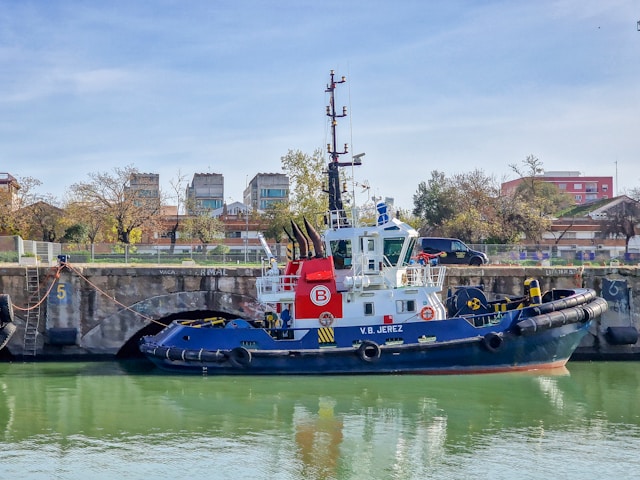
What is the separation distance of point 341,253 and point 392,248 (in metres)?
1.49

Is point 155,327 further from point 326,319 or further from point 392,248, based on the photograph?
point 392,248

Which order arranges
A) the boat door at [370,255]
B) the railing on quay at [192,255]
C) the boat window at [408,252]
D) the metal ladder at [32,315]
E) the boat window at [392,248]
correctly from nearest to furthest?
the boat door at [370,255] → the boat window at [392,248] → the boat window at [408,252] → the metal ladder at [32,315] → the railing on quay at [192,255]

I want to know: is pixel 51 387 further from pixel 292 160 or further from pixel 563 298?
pixel 292 160

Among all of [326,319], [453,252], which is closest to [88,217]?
[453,252]

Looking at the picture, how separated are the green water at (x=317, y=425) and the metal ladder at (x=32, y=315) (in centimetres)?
149

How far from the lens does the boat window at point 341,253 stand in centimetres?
2252

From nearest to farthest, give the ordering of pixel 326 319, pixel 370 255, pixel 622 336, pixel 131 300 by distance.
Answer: pixel 326 319
pixel 370 255
pixel 622 336
pixel 131 300

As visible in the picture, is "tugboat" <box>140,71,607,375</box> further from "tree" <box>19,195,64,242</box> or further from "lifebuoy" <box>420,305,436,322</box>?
"tree" <box>19,195,64,242</box>

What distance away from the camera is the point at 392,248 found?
22.3 metres

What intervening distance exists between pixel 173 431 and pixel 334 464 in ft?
12.8

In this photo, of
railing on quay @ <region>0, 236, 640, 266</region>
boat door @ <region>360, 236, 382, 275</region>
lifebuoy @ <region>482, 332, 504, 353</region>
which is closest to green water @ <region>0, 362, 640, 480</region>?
lifebuoy @ <region>482, 332, 504, 353</region>

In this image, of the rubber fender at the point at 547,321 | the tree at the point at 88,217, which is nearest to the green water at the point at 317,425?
the rubber fender at the point at 547,321

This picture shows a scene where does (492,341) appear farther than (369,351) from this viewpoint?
No

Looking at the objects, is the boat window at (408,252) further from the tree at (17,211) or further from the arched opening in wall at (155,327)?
the tree at (17,211)
